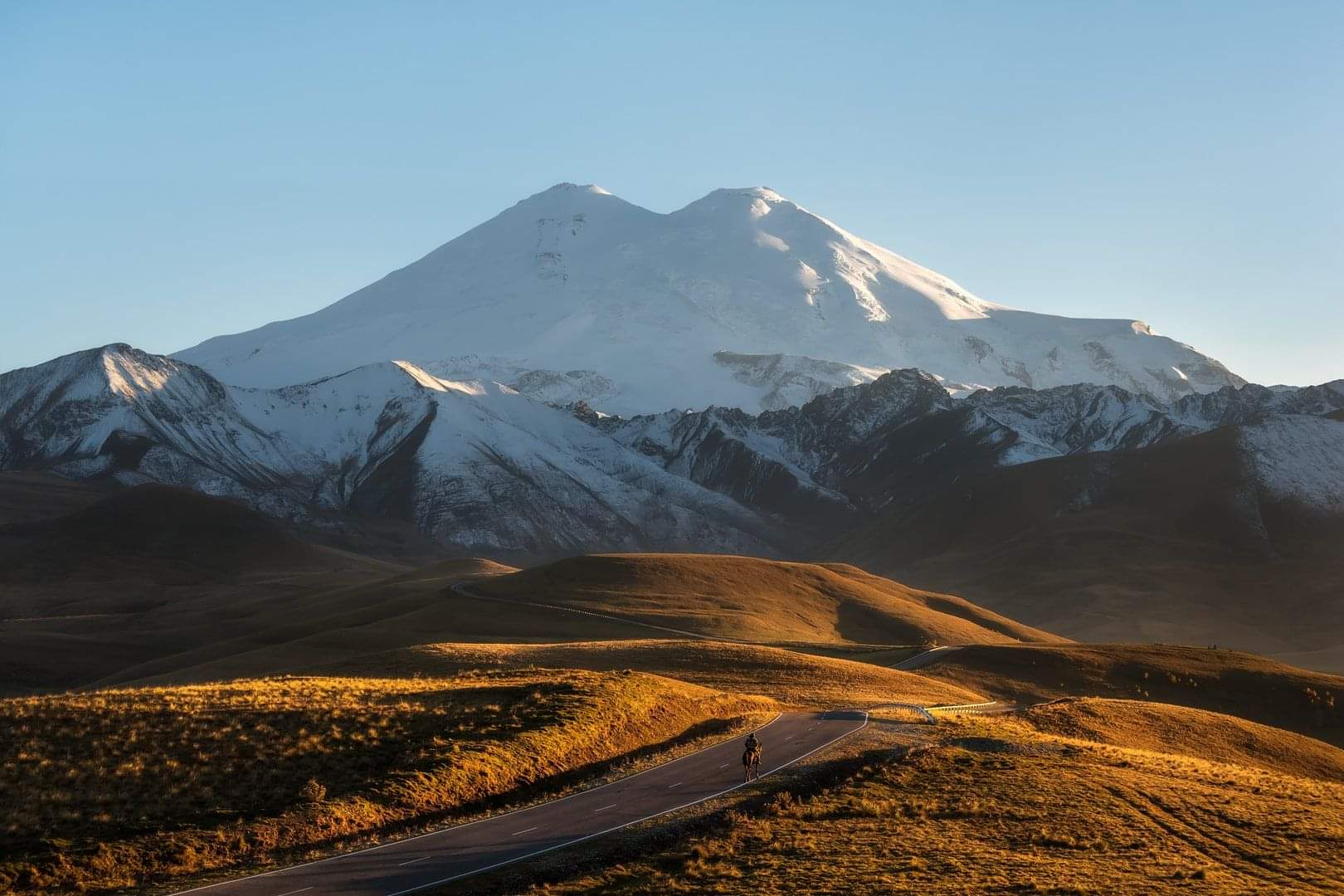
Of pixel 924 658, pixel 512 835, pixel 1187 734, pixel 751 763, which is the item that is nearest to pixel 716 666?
pixel 924 658

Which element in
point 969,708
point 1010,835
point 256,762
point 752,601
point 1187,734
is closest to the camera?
point 1010,835

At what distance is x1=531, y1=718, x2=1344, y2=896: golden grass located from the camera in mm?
28422

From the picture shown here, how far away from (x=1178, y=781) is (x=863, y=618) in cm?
9095

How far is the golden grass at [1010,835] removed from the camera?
28422mm

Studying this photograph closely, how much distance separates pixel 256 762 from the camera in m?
37.2

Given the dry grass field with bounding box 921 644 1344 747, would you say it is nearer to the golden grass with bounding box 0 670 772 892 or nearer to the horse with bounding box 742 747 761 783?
the golden grass with bounding box 0 670 772 892

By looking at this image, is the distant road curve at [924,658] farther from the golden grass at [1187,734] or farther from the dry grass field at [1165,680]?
the golden grass at [1187,734]

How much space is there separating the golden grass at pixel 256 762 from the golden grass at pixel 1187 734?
2062 cm

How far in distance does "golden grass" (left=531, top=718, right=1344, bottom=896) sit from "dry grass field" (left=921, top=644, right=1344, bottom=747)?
41.2 metres

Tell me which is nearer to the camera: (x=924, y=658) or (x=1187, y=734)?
(x=1187, y=734)

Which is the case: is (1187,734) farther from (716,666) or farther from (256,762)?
(256,762)

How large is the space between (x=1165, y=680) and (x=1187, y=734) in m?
29.3

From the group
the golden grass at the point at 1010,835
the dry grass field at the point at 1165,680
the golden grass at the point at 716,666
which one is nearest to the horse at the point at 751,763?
the golden grass at the point at 1010,835

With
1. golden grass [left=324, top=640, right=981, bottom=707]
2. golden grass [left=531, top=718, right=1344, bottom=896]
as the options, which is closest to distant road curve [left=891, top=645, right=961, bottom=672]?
golden grass [left=324, top=640, right=981, bottom=707]
